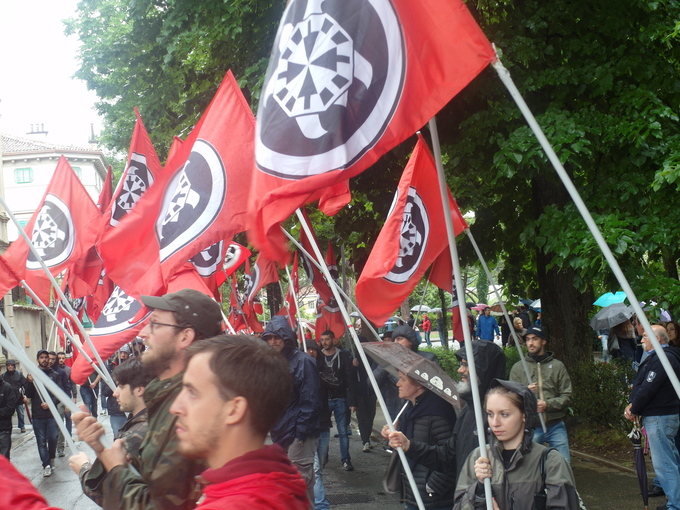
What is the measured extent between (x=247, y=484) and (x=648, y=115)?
24.6 feet

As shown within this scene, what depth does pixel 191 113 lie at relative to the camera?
43.0 ft

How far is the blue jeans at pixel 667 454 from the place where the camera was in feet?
22.0

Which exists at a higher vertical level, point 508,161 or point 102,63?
point 102,63

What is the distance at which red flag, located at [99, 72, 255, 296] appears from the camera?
5363mm

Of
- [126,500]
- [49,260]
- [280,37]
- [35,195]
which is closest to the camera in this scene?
[126,500]

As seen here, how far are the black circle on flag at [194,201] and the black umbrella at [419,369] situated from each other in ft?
5.13

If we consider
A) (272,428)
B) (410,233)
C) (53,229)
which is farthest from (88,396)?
(272,428)

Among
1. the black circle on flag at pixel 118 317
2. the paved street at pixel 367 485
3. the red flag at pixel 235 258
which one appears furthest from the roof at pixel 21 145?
the black circle on flag at pixel 118 317

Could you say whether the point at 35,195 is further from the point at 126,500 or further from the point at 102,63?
the point at 126,500

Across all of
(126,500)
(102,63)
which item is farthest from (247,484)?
(102,63)

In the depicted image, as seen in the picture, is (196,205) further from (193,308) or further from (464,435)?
(464,435)

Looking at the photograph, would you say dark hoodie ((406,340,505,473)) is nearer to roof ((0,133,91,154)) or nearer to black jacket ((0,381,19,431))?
black jacket ((0,381,19,431))

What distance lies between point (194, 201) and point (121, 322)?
222 centimetres

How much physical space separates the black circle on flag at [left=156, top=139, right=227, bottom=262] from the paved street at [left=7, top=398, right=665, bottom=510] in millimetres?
4313
